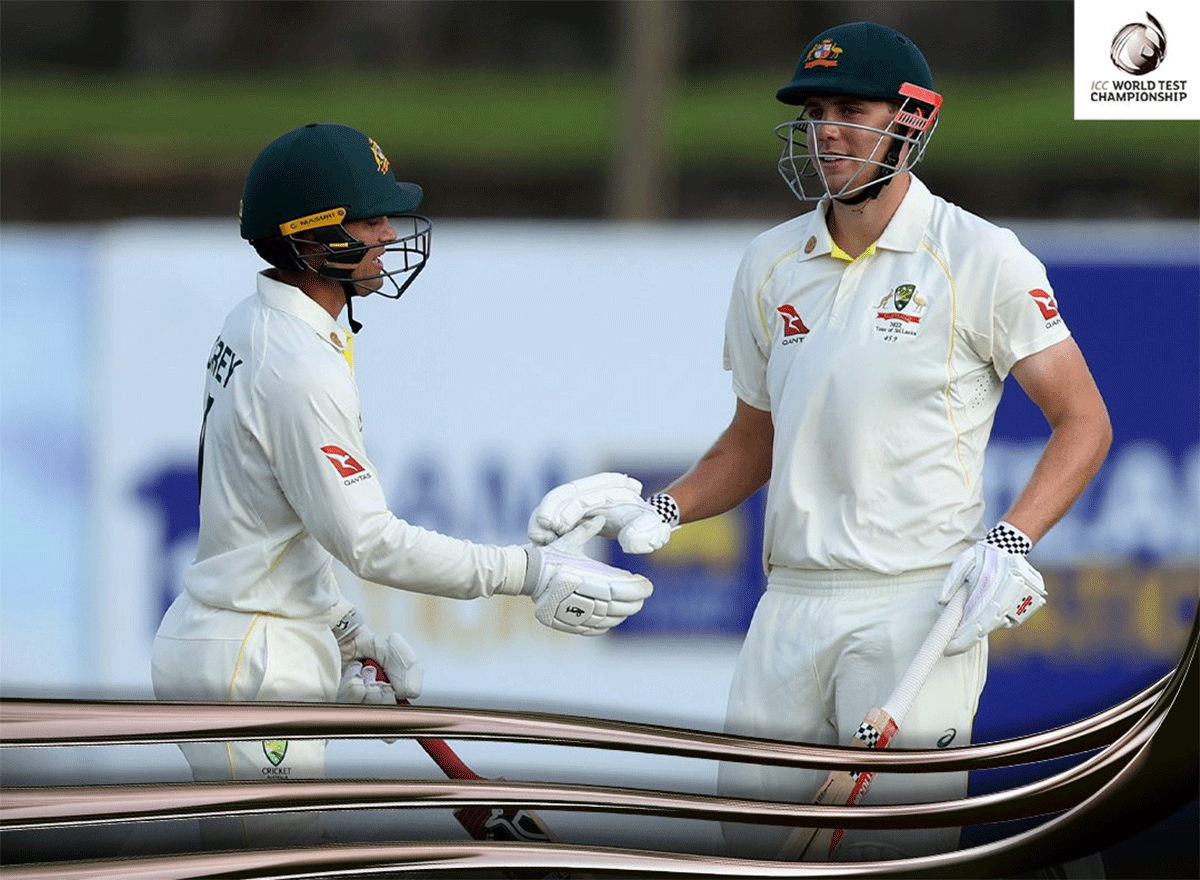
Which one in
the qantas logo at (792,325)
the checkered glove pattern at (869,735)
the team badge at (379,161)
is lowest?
the checkered glove pattern at (869,735)

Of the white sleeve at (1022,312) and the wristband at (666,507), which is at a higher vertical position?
the white sleeve at (1022,312)

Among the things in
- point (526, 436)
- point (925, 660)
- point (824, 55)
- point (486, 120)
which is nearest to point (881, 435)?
point (925, 660)

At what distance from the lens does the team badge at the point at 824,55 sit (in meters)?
2.56

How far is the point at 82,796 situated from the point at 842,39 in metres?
1.52

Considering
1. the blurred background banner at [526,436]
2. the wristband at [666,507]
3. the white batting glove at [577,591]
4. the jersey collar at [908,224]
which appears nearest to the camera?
the white batting glove at [577,591]

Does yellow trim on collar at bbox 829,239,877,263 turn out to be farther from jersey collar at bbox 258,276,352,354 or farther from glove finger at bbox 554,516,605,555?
jersey collar at bbox 258,276,352,354

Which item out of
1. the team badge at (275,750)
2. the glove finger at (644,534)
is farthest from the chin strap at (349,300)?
the team badge at (275,750)

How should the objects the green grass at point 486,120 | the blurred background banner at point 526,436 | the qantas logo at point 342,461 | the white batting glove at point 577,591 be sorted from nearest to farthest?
the qantas logo at point 342,461 → the white batting glove at point 577,591 → the blurred background banner at point 526,436 → the green grass at point 486,120

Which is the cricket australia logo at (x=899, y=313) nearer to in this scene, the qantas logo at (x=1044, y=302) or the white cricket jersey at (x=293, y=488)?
the qantas logo at (x=1044, y=302)

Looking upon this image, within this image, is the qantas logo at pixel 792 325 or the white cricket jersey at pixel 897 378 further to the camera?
the qantas logo at pixel 792 325

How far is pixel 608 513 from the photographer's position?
2.66 metres

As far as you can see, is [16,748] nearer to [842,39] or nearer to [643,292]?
[842,39]

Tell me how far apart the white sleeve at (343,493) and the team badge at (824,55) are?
0.83 metres

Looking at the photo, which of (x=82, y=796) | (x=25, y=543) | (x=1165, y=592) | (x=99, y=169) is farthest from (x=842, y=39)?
(x=99, y=169)
